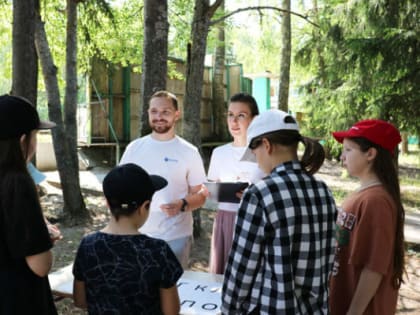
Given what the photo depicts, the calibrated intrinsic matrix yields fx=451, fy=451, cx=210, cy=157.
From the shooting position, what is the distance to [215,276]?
301cm

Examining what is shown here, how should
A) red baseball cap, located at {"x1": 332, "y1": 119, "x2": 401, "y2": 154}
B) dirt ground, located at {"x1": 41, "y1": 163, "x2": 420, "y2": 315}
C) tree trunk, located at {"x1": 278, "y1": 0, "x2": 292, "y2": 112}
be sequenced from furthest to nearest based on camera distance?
tree trunk, located at {"x1": 278, "y1": 0, "x2": 292, "y2": 112}, dirt ground, located at {"x1": 41, "y1": 163, "x2": 420, "y2": 315}, red baseball cap, located at {"x1": 332, "y1": 119, "x2": 401, "y2": 154}

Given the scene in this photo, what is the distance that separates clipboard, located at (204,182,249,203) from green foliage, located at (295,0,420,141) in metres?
5.06

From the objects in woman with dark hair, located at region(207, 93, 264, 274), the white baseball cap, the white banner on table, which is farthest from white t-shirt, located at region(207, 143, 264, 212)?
the white baseball cap

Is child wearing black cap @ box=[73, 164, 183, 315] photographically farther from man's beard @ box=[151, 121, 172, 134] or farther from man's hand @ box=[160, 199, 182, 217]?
man's beard @ box=[151, 121, 172, 134]

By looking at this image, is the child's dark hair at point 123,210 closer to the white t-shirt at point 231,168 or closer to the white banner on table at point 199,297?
the white banner on table at point 199,297

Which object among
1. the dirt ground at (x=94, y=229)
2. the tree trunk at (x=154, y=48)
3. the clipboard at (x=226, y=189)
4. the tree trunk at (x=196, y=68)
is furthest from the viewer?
the tree trunk at (x=196, y=68)

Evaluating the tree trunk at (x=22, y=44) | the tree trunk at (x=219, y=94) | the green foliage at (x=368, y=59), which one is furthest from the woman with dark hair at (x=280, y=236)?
the tree trunk at (x=219, y=94)

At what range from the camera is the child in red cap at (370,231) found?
6.83 feet

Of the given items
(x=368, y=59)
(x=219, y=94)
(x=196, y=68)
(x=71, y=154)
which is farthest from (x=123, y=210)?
(x=219, y=94)

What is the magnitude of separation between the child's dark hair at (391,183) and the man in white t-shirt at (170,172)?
142 cm

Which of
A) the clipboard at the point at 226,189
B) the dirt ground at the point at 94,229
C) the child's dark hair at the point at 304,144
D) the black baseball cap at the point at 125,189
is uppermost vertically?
the child's dark hair at the point at 304,144

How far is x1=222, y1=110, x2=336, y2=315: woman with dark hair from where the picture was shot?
172cm

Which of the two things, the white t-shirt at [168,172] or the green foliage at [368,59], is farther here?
the green foliage at [368,59]

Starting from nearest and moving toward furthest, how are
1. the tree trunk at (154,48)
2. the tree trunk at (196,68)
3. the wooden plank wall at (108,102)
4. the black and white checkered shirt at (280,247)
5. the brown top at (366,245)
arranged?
the black and white checkered shirt at (280,247)
the brown top at (366,245)
the tree trunk at (154,48)
the tree trunk at (196,68)
the wooden plank wall at (108,102)
